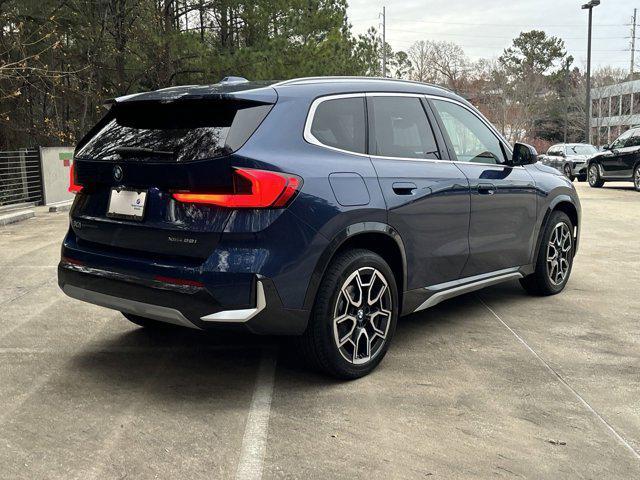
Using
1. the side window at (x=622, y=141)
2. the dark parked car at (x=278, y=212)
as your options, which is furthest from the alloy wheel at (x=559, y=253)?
the side window at (x=622, y=141)

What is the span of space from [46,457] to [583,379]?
9.95 ft

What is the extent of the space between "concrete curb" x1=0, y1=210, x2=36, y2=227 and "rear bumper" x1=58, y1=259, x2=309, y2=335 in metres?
10.2

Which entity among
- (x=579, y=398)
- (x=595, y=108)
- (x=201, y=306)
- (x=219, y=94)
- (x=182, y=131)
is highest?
(x=595, y=108)

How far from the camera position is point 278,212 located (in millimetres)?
3365

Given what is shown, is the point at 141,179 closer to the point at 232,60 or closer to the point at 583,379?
the point at 583,379

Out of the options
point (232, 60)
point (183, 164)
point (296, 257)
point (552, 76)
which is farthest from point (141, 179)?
point (552, 76)

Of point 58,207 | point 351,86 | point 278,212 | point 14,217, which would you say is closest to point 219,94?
point 278,212

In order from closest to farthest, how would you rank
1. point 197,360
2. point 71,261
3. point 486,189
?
point 71,261 → point 197,360 → point 486,189

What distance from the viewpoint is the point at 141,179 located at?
11.7 feet

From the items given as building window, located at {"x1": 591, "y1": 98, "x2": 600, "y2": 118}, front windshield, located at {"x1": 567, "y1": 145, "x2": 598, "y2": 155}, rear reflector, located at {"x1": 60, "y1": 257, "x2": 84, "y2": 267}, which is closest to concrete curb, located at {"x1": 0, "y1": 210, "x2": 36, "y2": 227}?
rear reflector, located at {"x1": 60, "y1": 257, "x2": 84, "y2": 267}

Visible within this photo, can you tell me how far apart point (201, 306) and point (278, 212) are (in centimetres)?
63

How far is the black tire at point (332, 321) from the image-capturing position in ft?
11.9

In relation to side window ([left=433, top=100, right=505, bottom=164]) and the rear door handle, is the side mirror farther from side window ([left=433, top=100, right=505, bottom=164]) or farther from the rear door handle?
the rear door handle

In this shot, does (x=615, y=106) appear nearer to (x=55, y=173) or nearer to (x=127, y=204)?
(x=55, y=173)
